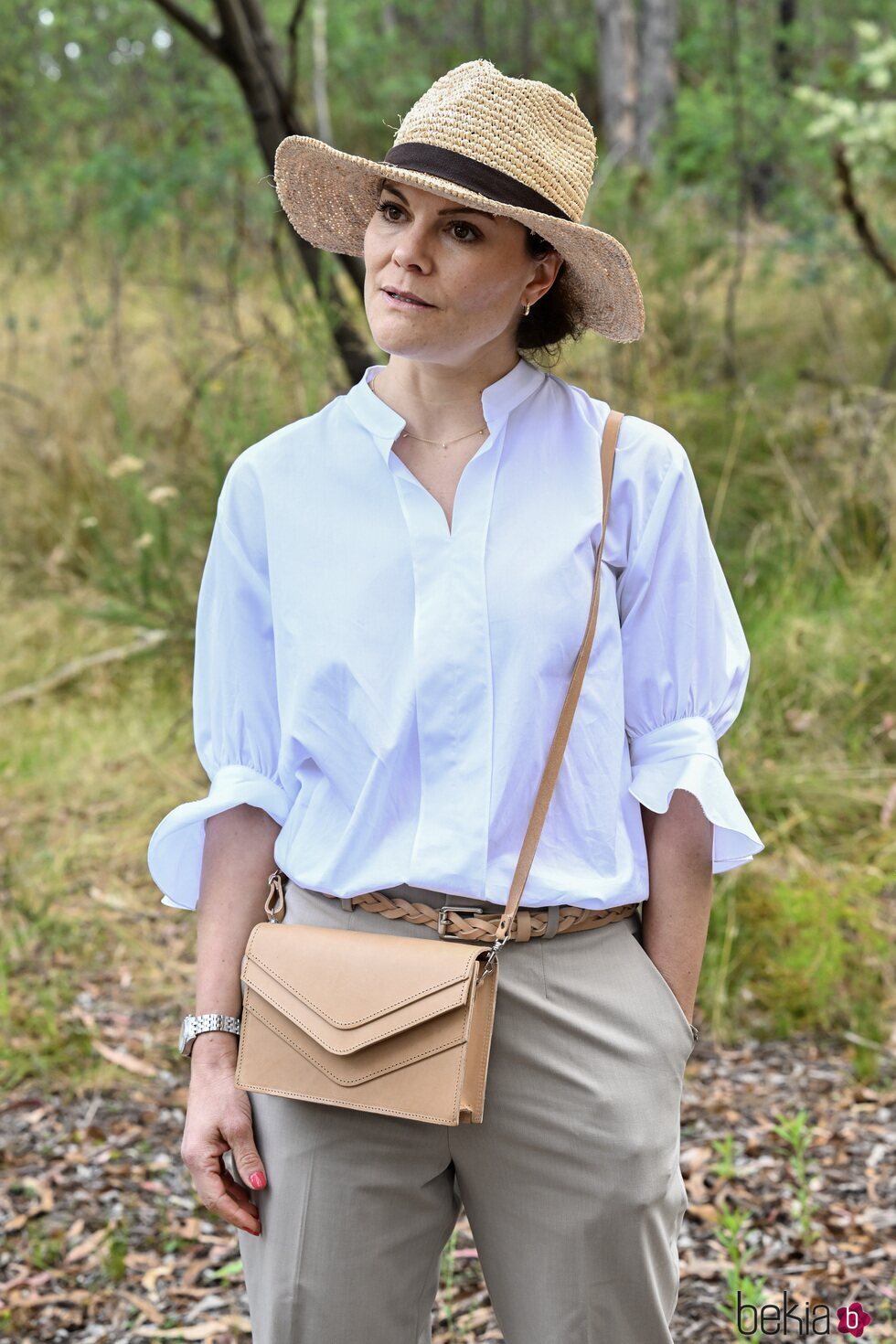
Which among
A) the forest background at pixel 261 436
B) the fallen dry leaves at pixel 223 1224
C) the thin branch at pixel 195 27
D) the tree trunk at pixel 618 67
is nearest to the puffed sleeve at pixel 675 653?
the fallen dry leaves at pixel 223 1224

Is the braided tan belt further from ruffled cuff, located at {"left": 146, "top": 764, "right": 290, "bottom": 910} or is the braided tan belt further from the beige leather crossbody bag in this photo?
ruffled cuff, located at {"left": 146, "top": 764, "right": 290, "bottom": 910}

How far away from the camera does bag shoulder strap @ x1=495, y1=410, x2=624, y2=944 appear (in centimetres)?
150

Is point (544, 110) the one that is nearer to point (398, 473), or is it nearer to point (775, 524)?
point (398, 473)

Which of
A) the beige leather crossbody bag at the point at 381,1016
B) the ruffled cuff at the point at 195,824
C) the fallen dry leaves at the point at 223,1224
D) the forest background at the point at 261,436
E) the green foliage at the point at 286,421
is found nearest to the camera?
the beige leather crossbody bag at the point at 381,1016

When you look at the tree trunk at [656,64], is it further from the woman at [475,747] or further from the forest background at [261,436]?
the woman at [475,747]

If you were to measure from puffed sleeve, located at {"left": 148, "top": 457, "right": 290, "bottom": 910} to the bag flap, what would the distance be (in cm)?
19

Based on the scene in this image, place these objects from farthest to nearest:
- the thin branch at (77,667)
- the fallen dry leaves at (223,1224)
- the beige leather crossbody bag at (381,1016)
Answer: the thin branch at (77,667) < the fallen dry leaves at (223,1224) < the beige leather crossbody bag at (381,1016)

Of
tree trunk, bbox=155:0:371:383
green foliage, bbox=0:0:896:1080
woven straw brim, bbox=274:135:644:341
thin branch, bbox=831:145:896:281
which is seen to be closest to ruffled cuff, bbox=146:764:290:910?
woven straw brim, bbox=274:135:644:341

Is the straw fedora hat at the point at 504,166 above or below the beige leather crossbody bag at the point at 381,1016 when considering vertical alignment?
above

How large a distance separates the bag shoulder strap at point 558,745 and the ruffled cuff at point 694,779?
132 mm

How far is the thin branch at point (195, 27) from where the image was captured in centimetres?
443

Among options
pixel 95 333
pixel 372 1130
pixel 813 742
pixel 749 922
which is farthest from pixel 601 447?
pixel 95 333

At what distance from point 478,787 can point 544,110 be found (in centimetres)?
78

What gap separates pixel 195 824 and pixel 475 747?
0.40 m
